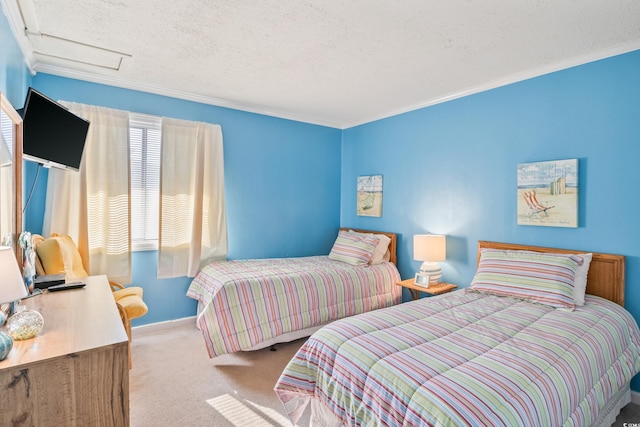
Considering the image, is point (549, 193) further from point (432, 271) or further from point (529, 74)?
point (432, 271)

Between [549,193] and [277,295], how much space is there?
2.49 m

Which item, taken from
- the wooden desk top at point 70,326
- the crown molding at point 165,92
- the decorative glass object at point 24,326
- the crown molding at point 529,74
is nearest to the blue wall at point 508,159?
the crown molding at point 529,74

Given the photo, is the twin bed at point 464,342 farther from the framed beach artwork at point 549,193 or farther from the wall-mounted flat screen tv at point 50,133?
the wall-mounted flat screen tv at point 50,133

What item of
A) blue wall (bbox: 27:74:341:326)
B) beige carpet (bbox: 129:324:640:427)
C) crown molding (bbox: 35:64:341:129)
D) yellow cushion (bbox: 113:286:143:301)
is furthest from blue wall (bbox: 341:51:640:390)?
yellow cushion (bbox: 113:286:143:301)

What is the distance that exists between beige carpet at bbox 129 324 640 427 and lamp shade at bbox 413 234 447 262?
Result: 153 centimetres

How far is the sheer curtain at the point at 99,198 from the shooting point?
2992mm

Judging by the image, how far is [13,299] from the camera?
1.19 metres

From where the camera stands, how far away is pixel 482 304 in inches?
97.2

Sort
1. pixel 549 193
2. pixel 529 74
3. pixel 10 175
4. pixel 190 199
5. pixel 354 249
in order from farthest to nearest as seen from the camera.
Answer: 1. pixel 354 249
2. pixel 190 199
3. pixel 529 74
4. pixel 549 193
5. pixel 10 175

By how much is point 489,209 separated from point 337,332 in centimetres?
213

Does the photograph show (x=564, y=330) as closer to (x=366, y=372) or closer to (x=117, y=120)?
(x=366, y=372)

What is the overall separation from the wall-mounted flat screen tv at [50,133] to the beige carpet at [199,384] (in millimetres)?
1718

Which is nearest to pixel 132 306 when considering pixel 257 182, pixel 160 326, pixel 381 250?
pixel 160 326

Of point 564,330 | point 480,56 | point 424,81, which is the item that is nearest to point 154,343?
point 564,330
